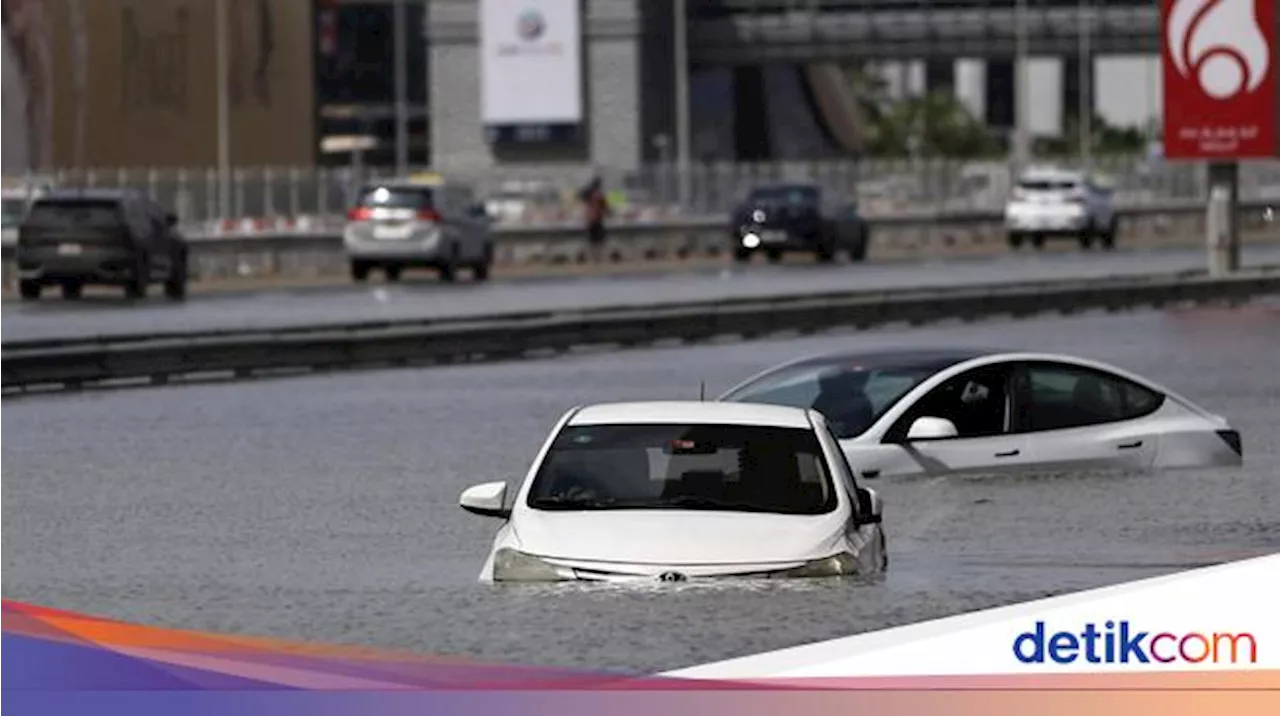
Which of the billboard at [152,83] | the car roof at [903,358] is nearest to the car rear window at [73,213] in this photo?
the car roof at [903,358]

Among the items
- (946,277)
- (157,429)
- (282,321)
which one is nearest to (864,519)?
(157,429)

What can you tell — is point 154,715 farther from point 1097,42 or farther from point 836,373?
point 1097,42

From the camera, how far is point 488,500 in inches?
692

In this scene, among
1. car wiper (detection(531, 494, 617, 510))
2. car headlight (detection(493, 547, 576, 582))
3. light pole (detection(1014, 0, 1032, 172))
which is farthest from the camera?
light pole (detection(1014, 0, 1032, 172))

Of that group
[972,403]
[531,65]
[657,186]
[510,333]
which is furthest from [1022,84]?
[972,403]

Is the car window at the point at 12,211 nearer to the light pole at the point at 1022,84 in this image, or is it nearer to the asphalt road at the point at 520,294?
the asphalt road at the point at 520,294

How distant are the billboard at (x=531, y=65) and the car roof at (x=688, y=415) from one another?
355 ft

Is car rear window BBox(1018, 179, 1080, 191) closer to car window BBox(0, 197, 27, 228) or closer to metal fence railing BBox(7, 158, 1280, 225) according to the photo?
metal fence railing BBox(7, 158, 1280, 225)

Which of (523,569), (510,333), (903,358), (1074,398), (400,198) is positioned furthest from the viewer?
(400,198)

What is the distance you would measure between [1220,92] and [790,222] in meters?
18.4

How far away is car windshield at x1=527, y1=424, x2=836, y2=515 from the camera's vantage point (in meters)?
16.8

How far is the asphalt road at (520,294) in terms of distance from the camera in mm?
50938

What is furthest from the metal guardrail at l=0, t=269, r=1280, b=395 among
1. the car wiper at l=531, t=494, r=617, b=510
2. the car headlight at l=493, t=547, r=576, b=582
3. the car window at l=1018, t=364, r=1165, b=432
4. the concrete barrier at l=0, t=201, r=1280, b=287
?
the car headlight at l=493, t=547, r=576, b=582

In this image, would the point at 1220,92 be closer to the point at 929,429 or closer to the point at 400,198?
the point at 400,198
